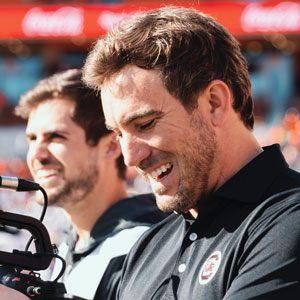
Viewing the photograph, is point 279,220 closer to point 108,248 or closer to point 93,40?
point 108,248

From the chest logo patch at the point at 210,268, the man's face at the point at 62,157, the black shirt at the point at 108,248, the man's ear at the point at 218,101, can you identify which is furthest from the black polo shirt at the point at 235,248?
the man's face at the point at 62,157

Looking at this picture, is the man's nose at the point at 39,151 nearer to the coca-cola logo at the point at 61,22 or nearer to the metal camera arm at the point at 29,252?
the metal camera arm at the point at 29,252

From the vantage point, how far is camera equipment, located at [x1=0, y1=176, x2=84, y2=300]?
→ 4.51 ft

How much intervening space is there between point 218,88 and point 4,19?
11.0 meters

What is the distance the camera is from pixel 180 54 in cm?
158

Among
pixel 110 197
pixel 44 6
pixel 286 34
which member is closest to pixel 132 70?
pixel 110 197

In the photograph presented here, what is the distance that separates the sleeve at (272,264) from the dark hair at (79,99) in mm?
1468

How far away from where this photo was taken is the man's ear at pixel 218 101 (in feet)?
5.17

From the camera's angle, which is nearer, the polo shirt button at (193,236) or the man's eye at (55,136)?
the polo shirt button at (193,236)

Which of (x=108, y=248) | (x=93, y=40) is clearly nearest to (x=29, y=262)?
(x=108, y=248)

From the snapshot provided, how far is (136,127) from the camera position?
1.58m

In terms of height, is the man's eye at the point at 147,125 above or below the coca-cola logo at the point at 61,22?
below

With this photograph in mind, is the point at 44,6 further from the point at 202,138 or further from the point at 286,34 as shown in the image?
the point at 202,138

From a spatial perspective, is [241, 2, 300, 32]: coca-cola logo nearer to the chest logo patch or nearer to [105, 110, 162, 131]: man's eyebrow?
[105, 110, 162, 131]: man's eyebrow
